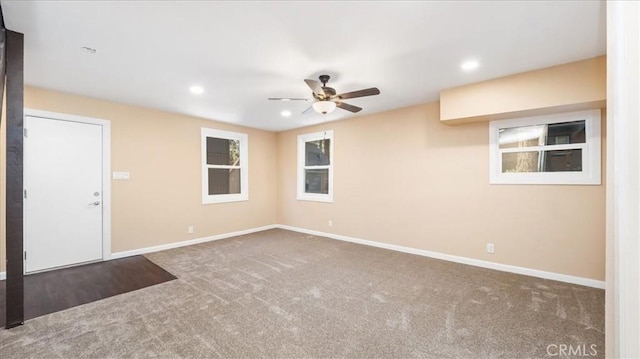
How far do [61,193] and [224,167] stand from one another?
2640 millimetres

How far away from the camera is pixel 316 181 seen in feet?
20.1

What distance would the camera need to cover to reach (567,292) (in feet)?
9.58

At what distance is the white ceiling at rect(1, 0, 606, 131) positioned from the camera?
1.99 m

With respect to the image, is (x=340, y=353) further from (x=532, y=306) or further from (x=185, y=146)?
(x=185, y=146)

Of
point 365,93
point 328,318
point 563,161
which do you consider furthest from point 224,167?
point 563,161

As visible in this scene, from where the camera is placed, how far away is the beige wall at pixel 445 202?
10.6 ft

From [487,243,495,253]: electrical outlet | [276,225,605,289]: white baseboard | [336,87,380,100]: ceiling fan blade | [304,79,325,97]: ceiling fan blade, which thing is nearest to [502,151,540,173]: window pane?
[487,243,495,253]: electrical outlet

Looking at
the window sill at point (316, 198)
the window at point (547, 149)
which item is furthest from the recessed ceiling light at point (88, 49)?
the window at point (547, 149)

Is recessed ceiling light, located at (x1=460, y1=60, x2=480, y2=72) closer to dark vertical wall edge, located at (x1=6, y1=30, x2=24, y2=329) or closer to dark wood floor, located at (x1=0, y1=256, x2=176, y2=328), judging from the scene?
dark vertical wall edge, located at (x1=6, y1=30, x2=24, y2=329)

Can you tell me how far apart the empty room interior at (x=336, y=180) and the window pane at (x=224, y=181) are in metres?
0.12

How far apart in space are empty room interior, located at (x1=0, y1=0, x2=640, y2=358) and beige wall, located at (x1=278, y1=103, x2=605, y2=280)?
0.08ft

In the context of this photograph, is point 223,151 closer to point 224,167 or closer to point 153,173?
point 224,167

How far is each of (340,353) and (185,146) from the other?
4529 mm

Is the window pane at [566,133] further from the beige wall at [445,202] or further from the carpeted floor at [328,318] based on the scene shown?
the carpeted floor at [328,318]
